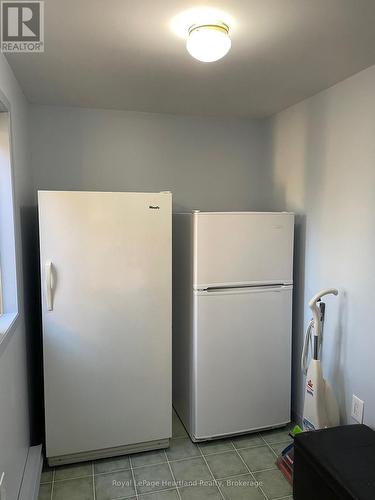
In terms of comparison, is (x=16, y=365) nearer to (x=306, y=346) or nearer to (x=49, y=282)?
(x=49, y=282)

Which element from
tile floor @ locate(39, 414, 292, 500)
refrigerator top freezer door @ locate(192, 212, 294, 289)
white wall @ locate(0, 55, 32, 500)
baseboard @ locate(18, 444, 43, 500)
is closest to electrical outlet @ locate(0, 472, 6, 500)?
white wall @ locate(0, 55, 32, 500)

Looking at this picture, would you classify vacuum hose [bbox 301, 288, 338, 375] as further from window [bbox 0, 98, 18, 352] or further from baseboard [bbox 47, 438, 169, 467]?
window [bbox 0, 98, 18, 352]

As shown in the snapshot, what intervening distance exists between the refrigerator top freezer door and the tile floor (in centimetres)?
106

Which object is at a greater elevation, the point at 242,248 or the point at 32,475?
the point at 242,248

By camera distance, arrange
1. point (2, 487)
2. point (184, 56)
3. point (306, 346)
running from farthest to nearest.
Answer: point (306, 346) → point (184, 56) → point (2, 487)

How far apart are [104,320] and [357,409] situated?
4.96ft

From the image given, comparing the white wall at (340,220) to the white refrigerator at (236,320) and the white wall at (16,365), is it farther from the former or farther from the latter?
the white wall at (16,365)

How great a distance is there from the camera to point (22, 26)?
158cm

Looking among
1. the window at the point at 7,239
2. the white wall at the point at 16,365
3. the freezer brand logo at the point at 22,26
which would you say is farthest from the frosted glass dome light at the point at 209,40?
the window at the point at 7,239

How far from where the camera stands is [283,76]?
2.15 metres

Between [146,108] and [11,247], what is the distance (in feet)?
4.65

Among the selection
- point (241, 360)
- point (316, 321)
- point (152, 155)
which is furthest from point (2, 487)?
point (152, 155)

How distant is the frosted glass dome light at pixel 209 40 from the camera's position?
1518 millimetres

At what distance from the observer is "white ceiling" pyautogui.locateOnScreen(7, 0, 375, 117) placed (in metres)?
1.45
